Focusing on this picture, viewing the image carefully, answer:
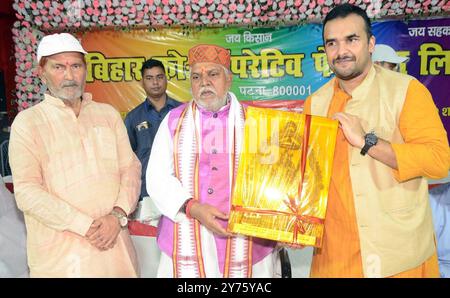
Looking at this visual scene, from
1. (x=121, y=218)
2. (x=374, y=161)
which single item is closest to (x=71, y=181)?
(x=121, y=218)

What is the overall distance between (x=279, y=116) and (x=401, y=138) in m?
0.51

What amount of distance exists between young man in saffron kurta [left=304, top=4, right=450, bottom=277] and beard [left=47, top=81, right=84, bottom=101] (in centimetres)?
105

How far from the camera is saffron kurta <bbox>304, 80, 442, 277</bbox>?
1642mm

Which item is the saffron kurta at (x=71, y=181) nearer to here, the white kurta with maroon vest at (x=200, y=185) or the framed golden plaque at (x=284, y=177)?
the white kurta with maroon vest at (x=200, y=185)

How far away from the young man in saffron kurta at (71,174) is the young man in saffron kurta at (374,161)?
3.12 ft

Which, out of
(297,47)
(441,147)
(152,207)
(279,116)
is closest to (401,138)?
(441,147)

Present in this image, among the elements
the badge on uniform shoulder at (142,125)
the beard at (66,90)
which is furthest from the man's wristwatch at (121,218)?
the beard at (66,90)

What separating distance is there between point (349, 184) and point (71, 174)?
1.24 meters

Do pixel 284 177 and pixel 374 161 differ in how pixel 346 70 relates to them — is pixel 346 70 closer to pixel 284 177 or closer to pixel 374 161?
pixel 374 161

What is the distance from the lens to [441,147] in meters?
1.65

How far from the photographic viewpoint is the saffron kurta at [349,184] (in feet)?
5.39

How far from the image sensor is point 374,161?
1.76m
